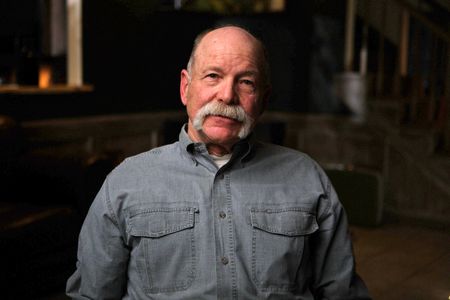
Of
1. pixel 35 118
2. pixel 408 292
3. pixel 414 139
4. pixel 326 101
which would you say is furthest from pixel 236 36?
pixel 326 101

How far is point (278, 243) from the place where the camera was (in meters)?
1.44

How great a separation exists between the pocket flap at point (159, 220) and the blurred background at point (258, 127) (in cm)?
164

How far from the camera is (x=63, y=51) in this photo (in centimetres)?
467

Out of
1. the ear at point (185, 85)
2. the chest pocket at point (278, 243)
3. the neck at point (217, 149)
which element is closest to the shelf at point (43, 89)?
the ear at point (185, 85)

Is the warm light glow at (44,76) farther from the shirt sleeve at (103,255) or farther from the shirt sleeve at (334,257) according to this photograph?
the shirt sleeve at (334,257)

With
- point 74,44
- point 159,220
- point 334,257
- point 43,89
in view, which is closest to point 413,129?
point 74,44

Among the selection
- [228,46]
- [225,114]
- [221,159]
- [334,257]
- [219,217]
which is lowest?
[334,257]

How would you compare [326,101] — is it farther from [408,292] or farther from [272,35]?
[408,292]

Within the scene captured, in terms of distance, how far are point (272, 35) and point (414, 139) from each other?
5.45 feet

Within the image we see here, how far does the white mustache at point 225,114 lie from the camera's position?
4.83ft

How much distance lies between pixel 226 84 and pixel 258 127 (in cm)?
326

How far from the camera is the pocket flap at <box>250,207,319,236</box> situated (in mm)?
1454

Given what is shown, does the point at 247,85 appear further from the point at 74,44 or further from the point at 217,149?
the point at 74,44

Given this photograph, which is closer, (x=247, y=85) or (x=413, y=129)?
(x=247, y=85)
